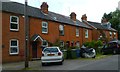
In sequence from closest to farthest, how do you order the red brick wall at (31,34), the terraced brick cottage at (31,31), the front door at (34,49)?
the red brick wall at (31,34) → the terraced brick cottage at (31,31) → the front door at (34,49)

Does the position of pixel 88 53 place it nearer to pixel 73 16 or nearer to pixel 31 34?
pixel 31 34

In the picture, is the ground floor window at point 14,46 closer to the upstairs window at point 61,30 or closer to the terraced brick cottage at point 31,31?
the terraced brick cottage at point 31,31

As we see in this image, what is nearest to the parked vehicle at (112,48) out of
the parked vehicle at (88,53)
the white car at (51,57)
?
the parked vehicle at (88,53)

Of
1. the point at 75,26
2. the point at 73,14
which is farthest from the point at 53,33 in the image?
the point at 73,14

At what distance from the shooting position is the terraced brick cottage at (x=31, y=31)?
26530mm

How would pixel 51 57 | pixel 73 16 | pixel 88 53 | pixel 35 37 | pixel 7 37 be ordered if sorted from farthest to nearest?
pixel 73 16
pixel 88 53
pixel 35 37
pixel 7 37
pixel 51 57

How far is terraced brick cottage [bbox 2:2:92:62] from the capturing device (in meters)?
26.5

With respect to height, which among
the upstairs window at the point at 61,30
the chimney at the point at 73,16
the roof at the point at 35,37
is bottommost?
the roof at the point at 35,37

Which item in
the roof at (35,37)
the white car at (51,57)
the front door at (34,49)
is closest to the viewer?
the white car at (51,57)

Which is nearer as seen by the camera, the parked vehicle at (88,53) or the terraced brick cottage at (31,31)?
the terraced brick cottage at (31,31)

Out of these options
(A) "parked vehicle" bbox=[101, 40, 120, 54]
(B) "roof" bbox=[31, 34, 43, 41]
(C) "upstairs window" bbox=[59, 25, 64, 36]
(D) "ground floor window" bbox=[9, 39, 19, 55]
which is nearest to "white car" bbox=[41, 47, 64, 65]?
(D) "ground floor window" bbox=[9, 39, 19, 55]

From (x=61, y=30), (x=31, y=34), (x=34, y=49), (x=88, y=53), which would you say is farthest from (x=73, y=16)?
(x=31, y=34)

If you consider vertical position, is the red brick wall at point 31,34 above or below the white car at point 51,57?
above

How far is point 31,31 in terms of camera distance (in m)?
30.0
